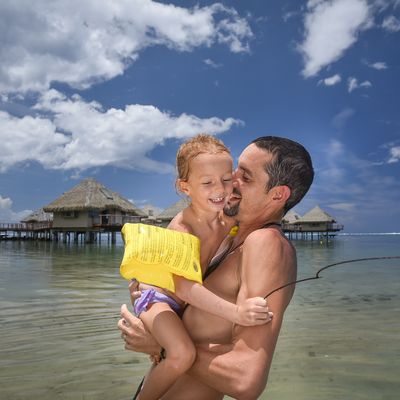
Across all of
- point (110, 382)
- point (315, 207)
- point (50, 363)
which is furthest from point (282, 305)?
point (315, 207)

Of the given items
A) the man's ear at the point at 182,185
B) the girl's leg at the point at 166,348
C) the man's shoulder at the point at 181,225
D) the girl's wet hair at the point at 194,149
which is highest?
the girl's wet hair at the point at 194,149

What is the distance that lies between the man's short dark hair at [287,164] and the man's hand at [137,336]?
740mm

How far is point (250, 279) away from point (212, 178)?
0.47m

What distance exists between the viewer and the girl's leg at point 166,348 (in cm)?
159

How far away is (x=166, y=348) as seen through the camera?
1.60m

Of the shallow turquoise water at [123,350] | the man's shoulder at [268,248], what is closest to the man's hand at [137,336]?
the man's shoulder at [268,248]

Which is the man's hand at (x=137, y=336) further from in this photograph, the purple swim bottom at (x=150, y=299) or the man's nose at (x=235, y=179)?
the man's nose at (x=235, y=179)

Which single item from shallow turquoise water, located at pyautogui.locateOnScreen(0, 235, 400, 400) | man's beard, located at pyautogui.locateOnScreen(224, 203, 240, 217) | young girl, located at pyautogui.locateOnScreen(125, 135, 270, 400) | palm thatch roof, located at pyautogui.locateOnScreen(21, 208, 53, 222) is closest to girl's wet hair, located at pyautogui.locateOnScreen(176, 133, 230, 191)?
young girl, located at pyautogui.locateOnScreen(125, 135, 270, 400)

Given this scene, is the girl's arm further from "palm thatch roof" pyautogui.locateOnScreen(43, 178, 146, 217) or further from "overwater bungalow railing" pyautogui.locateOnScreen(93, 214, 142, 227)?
"overwater bungalow railing" pyautogui.locateOnScreen(93, 214, 142, 227)

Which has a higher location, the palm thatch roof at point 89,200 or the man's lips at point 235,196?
the palm thatch roof at point 89,200

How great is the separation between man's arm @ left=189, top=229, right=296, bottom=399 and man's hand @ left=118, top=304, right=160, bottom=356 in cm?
19

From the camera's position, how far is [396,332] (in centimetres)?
610

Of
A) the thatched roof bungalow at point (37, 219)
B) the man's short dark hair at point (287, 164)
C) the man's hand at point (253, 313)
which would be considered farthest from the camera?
the thatched roof bungalow at point (37, 219)

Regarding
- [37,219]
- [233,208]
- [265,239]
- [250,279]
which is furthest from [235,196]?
[37,219]
